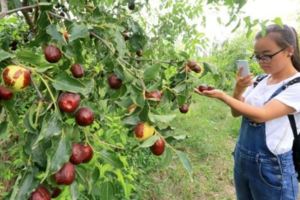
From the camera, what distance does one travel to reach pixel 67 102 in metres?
0.93

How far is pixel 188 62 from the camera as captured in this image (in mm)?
1478

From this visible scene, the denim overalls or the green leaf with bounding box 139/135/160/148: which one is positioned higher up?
the green leaf with bounding box 139/135/160/148

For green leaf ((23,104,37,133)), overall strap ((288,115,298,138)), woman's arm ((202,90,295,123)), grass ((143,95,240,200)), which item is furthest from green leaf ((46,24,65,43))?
grass ((143,95,240,200))

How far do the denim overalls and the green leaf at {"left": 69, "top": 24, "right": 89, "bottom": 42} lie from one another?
1.38 metres

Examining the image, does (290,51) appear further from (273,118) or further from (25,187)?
(25,187)

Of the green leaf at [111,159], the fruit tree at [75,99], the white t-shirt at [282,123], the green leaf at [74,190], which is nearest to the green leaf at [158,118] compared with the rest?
the fruit tree at [75,99]

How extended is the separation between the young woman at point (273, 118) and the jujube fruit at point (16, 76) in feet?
4.36

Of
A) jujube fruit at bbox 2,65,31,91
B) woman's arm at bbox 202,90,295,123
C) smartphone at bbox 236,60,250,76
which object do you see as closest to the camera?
jujube fruit at bbox 2,65,31,91

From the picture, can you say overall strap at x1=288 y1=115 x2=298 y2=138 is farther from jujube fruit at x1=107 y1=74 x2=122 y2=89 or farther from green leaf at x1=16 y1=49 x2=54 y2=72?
green leaf at x1=16 y1=49 x2=54 y2=72

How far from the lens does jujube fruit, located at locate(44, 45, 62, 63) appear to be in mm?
1051

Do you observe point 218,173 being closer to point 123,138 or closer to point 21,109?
point 123,138

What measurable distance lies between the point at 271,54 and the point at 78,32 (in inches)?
54.2

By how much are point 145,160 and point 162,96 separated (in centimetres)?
266

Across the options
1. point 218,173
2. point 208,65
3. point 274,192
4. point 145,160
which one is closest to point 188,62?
point 208,65
